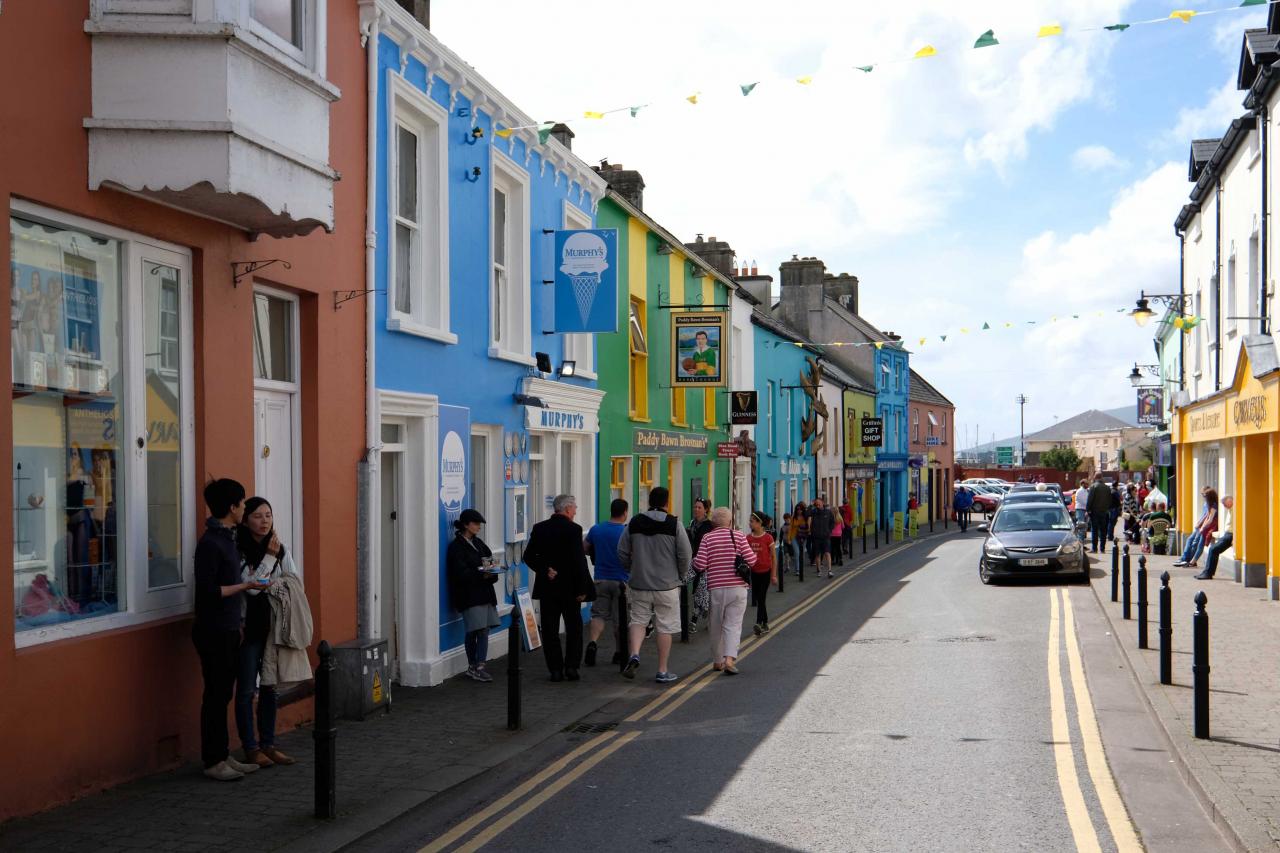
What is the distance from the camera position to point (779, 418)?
116ft

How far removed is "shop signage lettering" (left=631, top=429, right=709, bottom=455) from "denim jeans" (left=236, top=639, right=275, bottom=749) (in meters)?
12.7

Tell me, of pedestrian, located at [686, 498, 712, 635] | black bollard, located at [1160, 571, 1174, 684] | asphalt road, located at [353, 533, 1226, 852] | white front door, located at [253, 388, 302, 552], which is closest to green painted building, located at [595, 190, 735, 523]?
pedestrian, located at [686, 498, 712, 635]

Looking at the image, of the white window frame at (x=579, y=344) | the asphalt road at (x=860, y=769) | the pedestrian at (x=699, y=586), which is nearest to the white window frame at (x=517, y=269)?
the white window frame at (x=579, y=344)

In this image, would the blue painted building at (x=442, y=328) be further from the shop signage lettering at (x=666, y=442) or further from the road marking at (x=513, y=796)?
the shop signage lettering at (x=666, y=442)

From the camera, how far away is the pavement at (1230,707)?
665cm

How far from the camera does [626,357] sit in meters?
20.2

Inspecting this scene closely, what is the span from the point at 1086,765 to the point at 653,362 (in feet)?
48.6

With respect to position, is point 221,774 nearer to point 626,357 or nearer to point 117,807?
point 117,807

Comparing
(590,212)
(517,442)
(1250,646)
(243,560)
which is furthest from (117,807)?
(590,212)

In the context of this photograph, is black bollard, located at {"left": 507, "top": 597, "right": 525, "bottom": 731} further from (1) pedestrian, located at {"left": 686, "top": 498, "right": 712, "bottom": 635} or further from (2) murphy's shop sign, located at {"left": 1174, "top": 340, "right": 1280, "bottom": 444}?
(2) murphy's shop sign, located at {"left": 1174, "top": 340, "right": 1280, "bottom": 444}

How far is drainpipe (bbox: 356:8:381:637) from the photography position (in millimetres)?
10695

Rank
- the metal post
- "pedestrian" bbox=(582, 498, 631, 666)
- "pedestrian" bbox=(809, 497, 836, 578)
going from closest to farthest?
1. the metal post
2. "pedestrian" bbox=(582, 498, 631, 666)
3. "pedestrian" bbox=(809, 497, 836, 578)

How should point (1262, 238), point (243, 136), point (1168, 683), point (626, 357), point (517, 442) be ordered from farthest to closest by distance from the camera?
point (626, 357)
point (1262, 238)
point (517, 442)
point (1168, 683)
point (243, 136)

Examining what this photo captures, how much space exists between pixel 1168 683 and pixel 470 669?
6.72 m
